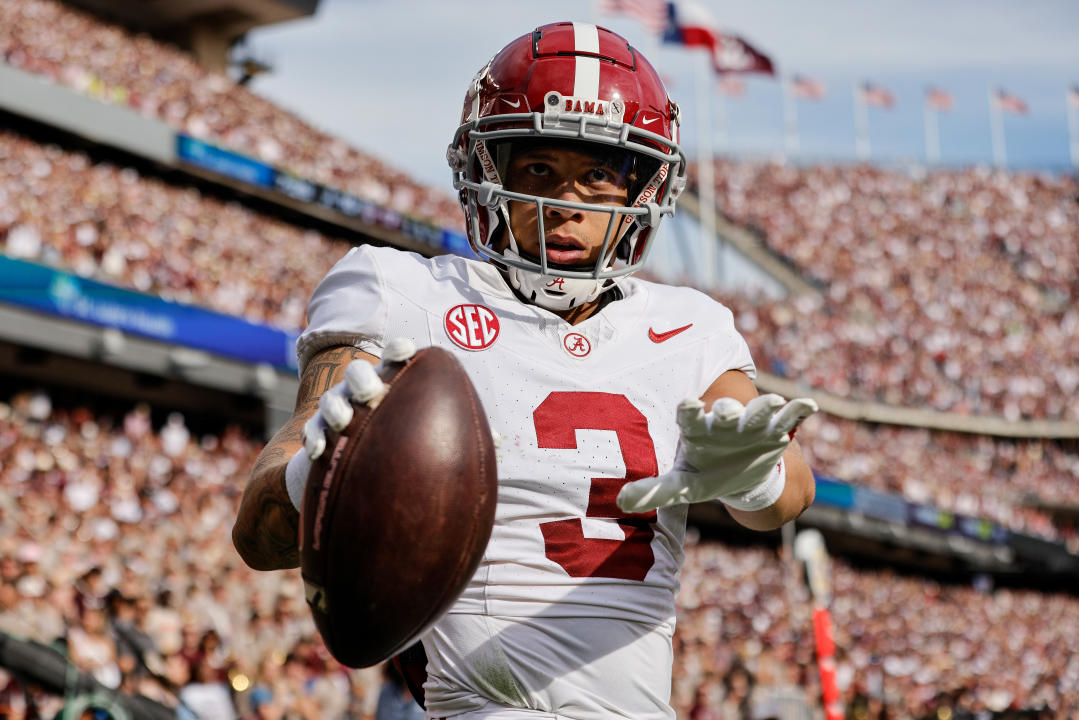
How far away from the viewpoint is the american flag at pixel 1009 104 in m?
33.2

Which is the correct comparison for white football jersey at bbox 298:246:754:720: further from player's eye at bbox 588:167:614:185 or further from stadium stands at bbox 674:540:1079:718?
stadium stands at bbox 674:540:1079:718

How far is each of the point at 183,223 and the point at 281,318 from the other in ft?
5.73

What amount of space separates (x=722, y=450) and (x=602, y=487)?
1.16 feet

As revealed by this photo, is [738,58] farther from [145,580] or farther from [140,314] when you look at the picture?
[145,580]

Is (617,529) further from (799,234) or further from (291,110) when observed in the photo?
(799,234)

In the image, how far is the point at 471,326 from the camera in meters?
2.13

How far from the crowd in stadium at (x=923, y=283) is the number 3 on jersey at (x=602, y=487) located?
22.3 metres

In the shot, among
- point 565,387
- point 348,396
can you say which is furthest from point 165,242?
point 348,396

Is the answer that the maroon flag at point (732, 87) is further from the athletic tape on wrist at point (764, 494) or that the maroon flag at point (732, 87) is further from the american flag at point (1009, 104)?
the athletic tape on wrist at point (764, 494)

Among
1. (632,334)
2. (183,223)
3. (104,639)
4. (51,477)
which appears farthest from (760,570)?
(632,334)

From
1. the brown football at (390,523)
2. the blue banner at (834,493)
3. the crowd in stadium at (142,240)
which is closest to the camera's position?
the brown football at (390,523)

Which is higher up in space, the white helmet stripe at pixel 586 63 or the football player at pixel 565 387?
the white helmet stripe at pixel 586 63

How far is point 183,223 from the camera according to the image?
15016mm

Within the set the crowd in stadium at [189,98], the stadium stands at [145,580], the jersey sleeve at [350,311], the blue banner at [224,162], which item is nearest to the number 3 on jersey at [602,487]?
the jersey sleeve at [350,311]
